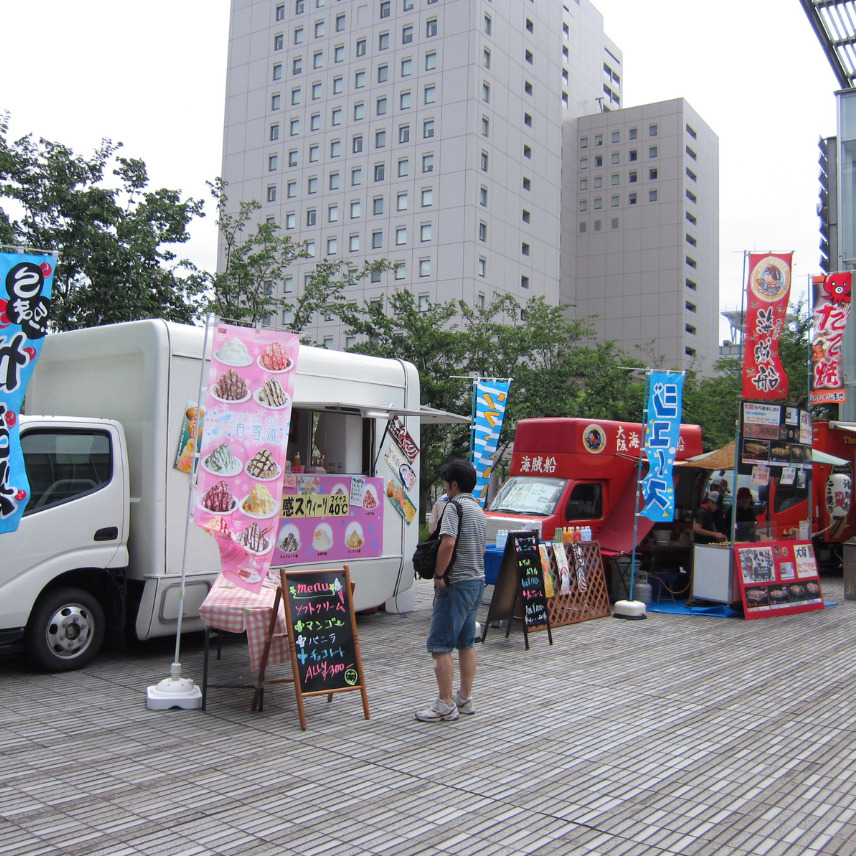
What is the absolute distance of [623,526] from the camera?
488 inches

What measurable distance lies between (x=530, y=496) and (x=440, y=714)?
19.9 feet

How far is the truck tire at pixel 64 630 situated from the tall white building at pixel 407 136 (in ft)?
121

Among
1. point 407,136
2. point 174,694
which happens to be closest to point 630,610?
point 174,694

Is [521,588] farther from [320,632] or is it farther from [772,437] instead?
[772,437]

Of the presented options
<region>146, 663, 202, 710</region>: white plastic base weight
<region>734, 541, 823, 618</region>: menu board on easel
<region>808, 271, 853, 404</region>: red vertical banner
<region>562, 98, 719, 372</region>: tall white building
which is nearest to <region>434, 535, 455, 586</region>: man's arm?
<region>146, 663, 202, 710</region>: white plastic base weight

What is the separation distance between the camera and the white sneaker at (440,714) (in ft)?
20.0

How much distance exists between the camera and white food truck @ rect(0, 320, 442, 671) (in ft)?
23.1

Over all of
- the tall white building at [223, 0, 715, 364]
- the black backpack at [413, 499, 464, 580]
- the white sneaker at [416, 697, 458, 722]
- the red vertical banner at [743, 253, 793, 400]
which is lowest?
the white sneaker at [416, 697, 458, 722]

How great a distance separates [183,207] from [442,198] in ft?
Answer: 104

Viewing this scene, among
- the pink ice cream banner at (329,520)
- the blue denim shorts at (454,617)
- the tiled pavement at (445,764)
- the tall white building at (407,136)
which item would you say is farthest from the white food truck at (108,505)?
→ the tall white building at (407,136)

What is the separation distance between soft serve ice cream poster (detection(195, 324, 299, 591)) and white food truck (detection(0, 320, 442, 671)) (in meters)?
1.19

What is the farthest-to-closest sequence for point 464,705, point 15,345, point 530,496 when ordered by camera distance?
1. point 530,496
2. point 464,705
3. point 15,345

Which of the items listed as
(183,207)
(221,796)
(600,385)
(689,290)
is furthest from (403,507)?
(689,290)

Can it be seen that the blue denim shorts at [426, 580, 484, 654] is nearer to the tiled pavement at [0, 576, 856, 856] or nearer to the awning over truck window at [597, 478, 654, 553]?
the tiled pavement at [0, 576, 856, 856]
